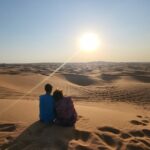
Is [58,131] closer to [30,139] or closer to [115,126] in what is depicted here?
[30,139]

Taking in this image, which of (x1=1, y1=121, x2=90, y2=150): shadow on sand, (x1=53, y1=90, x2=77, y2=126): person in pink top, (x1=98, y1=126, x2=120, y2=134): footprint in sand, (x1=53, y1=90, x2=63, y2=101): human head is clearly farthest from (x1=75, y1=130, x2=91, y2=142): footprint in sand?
(x1=53, y1=90, x2=63, y2=101): human head

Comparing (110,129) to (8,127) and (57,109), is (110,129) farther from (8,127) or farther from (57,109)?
(8,127)

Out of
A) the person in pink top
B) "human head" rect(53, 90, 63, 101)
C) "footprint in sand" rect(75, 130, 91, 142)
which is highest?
"human head" rect(53, 90, 63, 101)

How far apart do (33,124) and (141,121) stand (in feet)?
11.5

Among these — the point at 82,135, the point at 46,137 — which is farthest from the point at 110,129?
the point at 46,137

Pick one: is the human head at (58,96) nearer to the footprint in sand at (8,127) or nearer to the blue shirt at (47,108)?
the blue shirt at (47,108)

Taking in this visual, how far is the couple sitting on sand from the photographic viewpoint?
22.6ft

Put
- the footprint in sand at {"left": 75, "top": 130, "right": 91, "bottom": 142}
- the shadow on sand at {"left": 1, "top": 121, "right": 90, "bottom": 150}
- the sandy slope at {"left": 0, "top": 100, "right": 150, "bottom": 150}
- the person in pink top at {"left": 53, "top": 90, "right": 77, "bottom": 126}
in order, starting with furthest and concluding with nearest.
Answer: the person in pink top at {"left": 53, "top": 90, "right": 77, "bottom": 126}
the footprint in sand at {"left": 75, "top": 130, "right": 91, "bottom": 142}
the sandy slope at {"left": 0, "top": 100, "right": 150, "bottom": 150}
the shadow on sand at {"left": 1, "top": 121, "right": 90, "bottom": 150}

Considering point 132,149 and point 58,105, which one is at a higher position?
point 58,105

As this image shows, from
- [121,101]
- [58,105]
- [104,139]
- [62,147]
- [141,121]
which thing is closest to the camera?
[62,147]

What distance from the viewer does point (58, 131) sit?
6.39m

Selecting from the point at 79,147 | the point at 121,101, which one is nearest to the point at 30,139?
the point at 79,147

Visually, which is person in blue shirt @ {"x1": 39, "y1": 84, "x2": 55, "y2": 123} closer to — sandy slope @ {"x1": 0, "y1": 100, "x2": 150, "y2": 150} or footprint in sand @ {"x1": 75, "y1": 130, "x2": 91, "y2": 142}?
sandy slope @ {"x1": 0, "y1": 100, "x2": 150, "y2": 150}

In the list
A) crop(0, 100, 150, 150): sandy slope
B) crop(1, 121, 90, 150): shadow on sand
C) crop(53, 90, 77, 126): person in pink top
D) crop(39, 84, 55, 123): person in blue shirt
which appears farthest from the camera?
crop(39, 84, 55, 123): person in blue shirt
